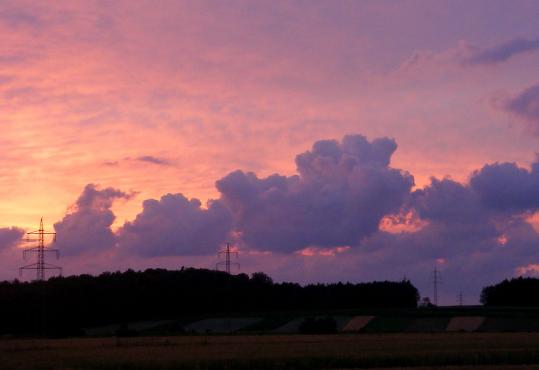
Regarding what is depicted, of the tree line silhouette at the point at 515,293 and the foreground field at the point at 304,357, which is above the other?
the tree line silhouette at the point at 515,293

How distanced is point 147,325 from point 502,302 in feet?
266

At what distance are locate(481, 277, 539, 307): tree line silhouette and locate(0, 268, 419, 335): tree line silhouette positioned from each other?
19.3 meters

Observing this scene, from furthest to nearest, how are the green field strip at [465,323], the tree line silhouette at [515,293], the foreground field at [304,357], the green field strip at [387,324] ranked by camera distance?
the tree line silhouette at [515,293] → the green field strip at [387,324] → the green field strip at [465,323] → the foreground field at [304,357]

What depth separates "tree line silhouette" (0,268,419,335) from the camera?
142250 mm

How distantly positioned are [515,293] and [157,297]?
73208 mm

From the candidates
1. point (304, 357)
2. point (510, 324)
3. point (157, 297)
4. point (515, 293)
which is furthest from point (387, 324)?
point (515, 293)

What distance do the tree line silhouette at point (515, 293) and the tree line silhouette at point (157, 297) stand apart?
63.2 ft

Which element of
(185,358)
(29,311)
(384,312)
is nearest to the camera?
(185,358)

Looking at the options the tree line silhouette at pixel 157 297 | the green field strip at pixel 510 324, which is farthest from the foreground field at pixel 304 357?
the tree line silhouette at pixel 157 297

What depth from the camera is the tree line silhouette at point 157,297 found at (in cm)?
14225

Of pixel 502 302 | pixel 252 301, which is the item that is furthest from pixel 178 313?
pixel 502 302

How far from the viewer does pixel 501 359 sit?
54.5m

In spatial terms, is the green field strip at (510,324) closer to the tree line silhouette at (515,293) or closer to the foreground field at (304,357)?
the foreground field at (304,357)

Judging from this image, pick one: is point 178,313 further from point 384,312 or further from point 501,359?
point 501,359
